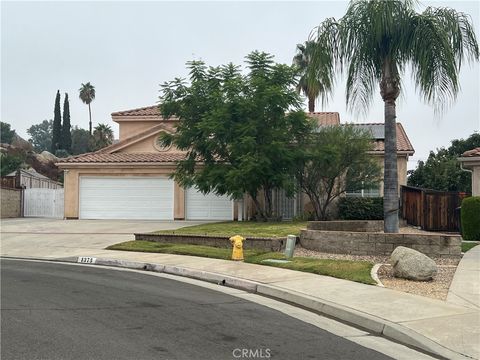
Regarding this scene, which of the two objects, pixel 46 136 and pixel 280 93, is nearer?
pixel 280 93

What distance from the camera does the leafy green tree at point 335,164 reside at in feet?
72.2

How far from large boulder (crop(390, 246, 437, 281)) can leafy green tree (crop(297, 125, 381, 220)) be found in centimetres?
1116

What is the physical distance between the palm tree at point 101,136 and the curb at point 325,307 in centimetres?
5044

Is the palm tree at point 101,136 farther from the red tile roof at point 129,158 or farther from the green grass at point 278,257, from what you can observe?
the green grass at point 278,257

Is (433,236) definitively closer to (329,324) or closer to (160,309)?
(329,324)

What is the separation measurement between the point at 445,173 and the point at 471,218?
19.8m

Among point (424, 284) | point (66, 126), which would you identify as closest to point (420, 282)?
point (424, 284)

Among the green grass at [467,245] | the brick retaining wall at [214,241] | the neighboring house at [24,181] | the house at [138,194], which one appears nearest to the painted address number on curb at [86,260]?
the brick retaining wall at [214,241]

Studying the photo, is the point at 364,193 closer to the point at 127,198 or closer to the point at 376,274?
the point at 127,198

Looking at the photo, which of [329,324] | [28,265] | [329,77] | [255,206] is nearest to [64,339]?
[329,324]

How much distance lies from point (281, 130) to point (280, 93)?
1.58m

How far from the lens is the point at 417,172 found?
40562 mm

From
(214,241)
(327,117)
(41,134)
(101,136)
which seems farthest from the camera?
(41,134)

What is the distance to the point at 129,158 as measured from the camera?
92.8 ft
